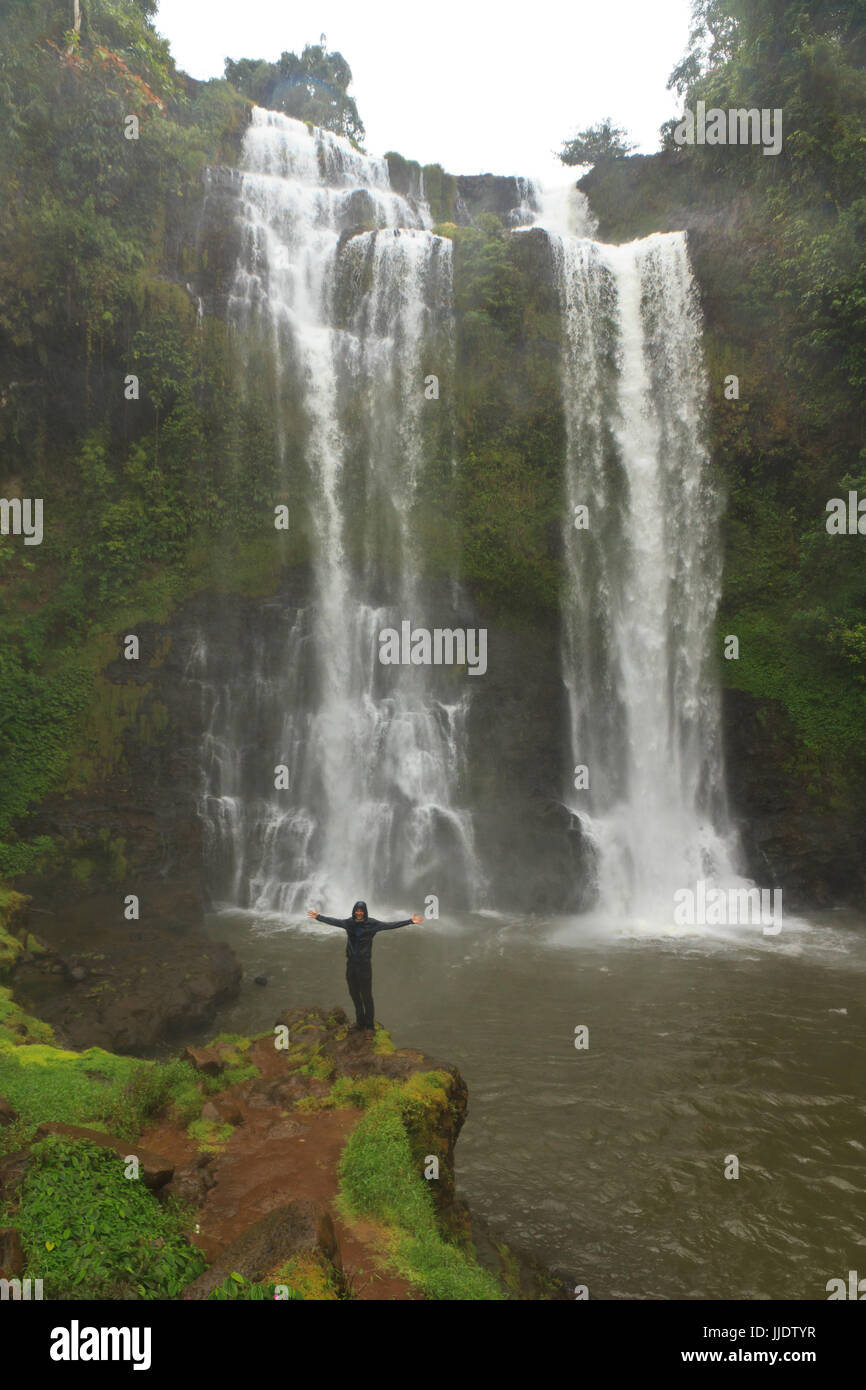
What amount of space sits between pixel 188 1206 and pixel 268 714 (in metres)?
13.3

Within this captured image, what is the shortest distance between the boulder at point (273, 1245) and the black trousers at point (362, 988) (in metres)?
3.41

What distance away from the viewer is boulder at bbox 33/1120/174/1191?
5.10 m

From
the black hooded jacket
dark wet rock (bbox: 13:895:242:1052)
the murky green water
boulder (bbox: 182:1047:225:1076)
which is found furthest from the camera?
dark wet rock (bbox: 13:895:242:1052)

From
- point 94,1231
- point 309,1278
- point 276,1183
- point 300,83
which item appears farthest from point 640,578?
point 300,83

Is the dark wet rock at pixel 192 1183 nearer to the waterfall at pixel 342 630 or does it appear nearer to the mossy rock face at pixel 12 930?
the mossy rock face at pixel 12 930

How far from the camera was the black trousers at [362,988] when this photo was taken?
8.23 metres

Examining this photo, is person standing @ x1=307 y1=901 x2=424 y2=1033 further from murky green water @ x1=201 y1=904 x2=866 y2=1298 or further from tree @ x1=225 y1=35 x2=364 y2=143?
tree @ x1=225 y1=35 x2=364 y2=143

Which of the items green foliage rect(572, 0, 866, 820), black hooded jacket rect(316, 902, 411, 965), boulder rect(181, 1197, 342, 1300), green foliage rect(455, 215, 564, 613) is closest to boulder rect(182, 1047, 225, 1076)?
black hooded jacket rect(316, 902, 411, 965)

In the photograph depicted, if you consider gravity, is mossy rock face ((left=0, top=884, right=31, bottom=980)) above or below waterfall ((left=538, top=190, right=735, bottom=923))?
below

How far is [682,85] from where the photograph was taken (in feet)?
88.9

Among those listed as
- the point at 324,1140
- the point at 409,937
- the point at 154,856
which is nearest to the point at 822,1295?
the point at 324,1140

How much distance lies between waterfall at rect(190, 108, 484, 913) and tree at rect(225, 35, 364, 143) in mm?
14970

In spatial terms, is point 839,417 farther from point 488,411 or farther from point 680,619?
point 488,411

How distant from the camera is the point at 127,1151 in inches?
209
